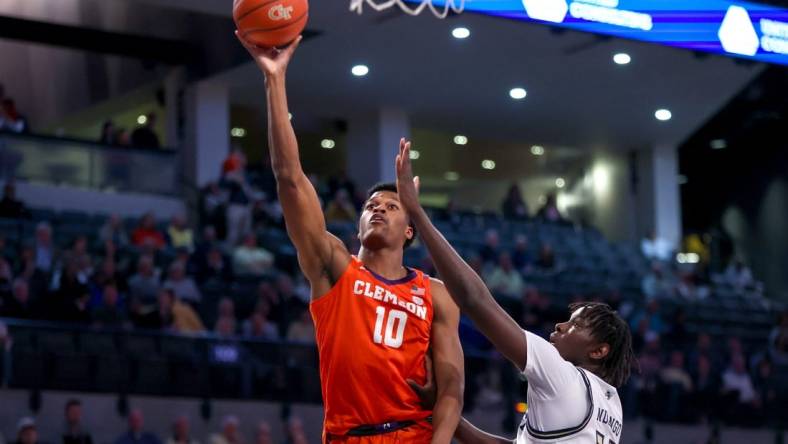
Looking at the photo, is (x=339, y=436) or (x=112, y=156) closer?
(x=339, y=436)

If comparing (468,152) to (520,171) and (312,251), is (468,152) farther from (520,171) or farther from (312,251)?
Answer: (312,251)

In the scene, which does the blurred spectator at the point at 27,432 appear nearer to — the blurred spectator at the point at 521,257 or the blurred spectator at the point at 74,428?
the blurred spectator at the point at 74,428

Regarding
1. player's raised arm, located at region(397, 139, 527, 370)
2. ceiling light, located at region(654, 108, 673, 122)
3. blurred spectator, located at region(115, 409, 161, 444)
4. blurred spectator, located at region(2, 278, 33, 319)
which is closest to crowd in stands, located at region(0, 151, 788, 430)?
blurred spectator, located at region(2, 278, 33, 319)

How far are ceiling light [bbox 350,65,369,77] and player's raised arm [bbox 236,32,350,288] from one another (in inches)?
599

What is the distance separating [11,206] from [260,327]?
162 inches

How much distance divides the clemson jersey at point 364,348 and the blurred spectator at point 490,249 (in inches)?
527

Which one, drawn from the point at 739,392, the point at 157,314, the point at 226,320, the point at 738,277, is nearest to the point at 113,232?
the point at 226,320

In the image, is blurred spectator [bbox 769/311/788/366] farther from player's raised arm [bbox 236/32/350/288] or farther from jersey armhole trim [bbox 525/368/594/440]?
jersey armhole trim [bbox 525/368/594/440]

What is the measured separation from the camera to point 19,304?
12.6m

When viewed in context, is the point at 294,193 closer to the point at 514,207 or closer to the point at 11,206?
the point at 11,206

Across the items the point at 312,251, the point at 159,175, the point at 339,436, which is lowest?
the point at 339,436

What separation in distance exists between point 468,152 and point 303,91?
293 inches

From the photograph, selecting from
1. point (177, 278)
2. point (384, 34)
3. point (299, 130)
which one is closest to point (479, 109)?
point (299, 130)

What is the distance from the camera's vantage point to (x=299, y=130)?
2412 cm
